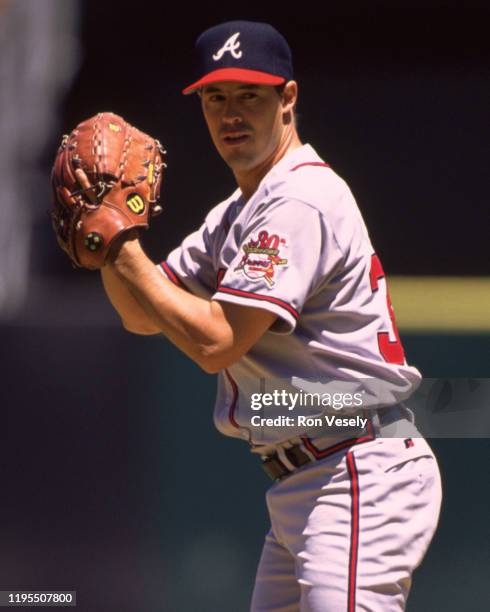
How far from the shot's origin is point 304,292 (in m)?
2.14

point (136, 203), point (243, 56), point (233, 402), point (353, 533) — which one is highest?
point (243, 56)

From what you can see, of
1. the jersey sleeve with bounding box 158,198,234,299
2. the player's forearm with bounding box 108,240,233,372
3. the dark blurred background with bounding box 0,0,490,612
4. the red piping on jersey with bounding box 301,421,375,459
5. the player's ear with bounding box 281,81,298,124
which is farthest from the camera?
the dark blurred background with bounding box 0,0,490,612

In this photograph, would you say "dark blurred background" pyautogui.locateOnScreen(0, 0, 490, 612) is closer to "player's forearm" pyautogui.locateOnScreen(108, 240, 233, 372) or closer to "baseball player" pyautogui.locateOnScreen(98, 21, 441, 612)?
"baseball player" pyautogui.locateOnScreen(98, 21, 441, 612)

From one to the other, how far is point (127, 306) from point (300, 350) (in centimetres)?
45

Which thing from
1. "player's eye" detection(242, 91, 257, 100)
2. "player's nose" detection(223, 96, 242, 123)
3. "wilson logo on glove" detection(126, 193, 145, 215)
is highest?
"player's eye" detection(242, 91, 257, 100)

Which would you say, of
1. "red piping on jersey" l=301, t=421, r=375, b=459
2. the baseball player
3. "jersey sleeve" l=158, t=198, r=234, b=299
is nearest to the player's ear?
the baseball player

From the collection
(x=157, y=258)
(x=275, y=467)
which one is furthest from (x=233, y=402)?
(x=157, y=258)

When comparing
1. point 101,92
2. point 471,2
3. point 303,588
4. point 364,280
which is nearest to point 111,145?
point 364,280

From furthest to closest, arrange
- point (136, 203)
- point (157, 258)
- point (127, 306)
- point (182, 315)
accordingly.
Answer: point (157, 258), point (127, 306), point (136, 203), point (182, 315)

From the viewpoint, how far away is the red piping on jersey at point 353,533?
7.04 ft

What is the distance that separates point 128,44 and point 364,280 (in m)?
1.83

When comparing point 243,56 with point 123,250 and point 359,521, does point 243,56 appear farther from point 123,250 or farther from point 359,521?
point 359,521

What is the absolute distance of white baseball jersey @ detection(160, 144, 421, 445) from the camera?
2137 millimetres

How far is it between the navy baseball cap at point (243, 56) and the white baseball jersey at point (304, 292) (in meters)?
0.17
